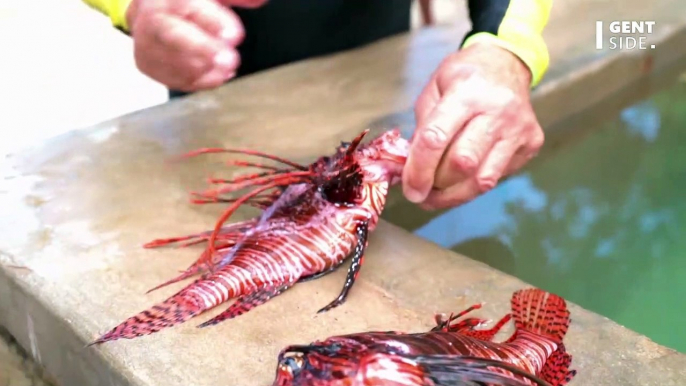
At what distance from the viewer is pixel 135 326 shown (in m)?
0.87

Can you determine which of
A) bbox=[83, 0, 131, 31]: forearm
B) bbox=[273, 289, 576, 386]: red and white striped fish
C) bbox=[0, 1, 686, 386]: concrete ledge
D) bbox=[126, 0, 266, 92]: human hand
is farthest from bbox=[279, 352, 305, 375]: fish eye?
bbox=[83, 0, 131, 31]: forearm

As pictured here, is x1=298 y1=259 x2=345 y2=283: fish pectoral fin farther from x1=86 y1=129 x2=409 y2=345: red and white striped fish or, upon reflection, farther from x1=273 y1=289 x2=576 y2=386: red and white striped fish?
x1=273 y1=289 x2=576 y2=386: red and white striped fish

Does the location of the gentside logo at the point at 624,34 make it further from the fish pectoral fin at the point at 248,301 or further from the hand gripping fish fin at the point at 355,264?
the fish pectoral fin at the point at 248,301

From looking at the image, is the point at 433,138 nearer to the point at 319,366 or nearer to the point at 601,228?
the point at 319,366

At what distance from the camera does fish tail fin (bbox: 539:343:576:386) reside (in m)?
0.78

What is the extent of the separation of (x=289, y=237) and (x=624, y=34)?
63.4 inches

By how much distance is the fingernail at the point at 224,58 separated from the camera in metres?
0.86

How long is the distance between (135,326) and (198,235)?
0.71 feet

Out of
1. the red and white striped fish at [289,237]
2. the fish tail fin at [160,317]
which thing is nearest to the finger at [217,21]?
the red and white striped fish at [289,237]

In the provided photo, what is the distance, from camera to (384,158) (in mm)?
1089

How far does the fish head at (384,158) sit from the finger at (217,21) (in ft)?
1.00

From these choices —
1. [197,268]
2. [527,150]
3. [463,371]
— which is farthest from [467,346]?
[527,150]

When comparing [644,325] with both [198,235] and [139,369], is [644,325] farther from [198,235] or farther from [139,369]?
[139,369]

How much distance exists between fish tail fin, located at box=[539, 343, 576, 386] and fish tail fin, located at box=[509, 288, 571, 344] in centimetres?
2
